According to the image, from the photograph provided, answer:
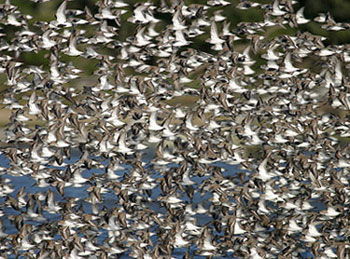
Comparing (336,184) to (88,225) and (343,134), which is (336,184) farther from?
(88,225)

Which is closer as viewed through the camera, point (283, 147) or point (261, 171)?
point (261, 171)

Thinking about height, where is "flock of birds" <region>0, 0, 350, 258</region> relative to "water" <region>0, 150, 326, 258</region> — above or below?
above

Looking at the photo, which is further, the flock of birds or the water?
the water

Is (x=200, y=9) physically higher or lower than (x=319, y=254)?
higher

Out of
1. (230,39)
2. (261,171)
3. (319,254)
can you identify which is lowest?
(319,254)

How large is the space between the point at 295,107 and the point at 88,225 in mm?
9883

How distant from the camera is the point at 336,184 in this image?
32.5 metres

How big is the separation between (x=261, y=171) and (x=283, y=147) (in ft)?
9.08

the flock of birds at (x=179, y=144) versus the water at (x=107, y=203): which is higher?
the flock of birds at (x=179, y=144)

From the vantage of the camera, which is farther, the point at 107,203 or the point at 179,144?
the point at 107,203

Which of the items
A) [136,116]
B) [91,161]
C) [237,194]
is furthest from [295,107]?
[91,161]

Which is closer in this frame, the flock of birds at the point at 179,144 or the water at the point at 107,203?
the flock of birds at the point at 179,144

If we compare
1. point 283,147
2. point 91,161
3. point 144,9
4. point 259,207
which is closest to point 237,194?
point 259,207

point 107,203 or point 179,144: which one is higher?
point 179,144
